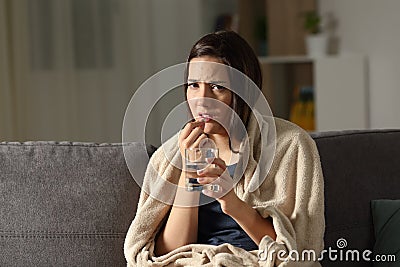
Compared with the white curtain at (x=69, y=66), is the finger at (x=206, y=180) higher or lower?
lower

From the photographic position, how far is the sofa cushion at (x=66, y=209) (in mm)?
2172

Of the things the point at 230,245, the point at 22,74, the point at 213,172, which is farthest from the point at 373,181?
the point at 22,74

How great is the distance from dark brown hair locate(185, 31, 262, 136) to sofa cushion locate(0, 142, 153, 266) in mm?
343

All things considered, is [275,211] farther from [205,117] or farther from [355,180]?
[355,180]

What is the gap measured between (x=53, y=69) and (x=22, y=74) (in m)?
0.21

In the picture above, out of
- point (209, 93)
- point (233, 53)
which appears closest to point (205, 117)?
point (209, 93)

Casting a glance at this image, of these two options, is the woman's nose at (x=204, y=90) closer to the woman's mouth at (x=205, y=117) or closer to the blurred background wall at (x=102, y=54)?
the woman's mouth at (x=205, y=117)

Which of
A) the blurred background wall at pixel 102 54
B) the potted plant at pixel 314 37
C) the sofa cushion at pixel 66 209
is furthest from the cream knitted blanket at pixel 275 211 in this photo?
the potted plant at pixel 314 37

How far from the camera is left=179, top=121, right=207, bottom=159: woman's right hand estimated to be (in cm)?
190

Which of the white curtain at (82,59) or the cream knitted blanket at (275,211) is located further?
the white curtain at (82,59)

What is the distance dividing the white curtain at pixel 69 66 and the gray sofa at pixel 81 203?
151cm

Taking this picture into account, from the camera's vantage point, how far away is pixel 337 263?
222cm

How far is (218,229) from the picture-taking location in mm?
2059

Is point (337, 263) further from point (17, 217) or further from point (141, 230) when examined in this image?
point (17, 217)
